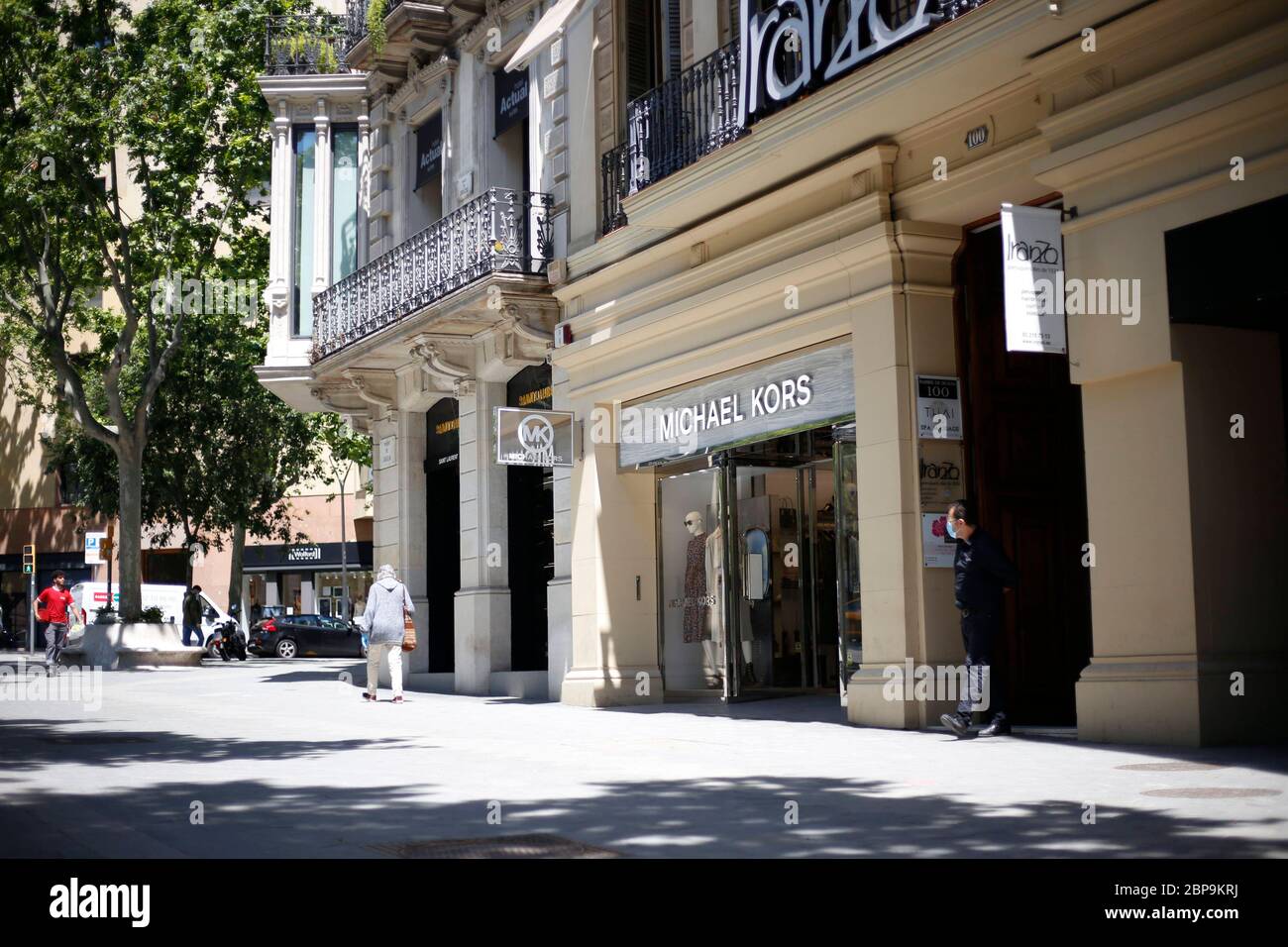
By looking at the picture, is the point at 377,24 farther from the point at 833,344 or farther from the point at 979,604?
the point at 979,604

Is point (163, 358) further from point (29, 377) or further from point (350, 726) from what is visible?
point (29, 377)

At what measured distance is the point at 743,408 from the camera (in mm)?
14992

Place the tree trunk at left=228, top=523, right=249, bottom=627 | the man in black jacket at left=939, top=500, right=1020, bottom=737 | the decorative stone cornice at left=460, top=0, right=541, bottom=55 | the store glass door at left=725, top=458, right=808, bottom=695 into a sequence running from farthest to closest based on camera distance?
the tree trunk at left=228, top=523, right=249, bottom=627
the decorative stone cornice at left=460, top=0, right=541, bottom=55
the store glass door at left=725, top=458, right=808, bottom=695
the man in black jacket at left=939, top=500, right=1020, bottom=737

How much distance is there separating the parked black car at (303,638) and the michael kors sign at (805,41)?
31003 millimetres

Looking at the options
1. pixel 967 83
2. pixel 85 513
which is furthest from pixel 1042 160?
pixel 85 513

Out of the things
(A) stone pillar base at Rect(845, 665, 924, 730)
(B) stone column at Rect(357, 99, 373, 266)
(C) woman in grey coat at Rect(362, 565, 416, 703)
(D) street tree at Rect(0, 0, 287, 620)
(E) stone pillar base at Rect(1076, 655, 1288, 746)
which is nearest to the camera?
(E) stone pillar base at Rect(1076, 655, 1288, 746)

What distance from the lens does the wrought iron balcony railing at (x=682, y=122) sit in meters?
14.3

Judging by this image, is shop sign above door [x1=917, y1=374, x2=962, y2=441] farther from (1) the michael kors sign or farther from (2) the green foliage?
(2) the green foliage

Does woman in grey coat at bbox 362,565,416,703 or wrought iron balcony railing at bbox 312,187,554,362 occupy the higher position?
wrought iron balcony railing at bbox 312,187,554,362

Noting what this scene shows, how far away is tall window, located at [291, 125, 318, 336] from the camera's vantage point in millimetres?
23984

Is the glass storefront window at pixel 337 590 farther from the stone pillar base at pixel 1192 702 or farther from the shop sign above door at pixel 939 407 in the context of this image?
the stone pillar base at pixel 1192 702

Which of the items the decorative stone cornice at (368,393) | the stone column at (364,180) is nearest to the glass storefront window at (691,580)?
the decorative stone cornice at (368,393)

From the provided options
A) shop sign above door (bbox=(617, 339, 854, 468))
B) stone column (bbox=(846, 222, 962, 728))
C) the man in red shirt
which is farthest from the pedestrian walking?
stone column (bbox=(846, 222, 962, 728))

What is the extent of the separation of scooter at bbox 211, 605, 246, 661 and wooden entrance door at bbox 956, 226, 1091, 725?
98.1 feet
